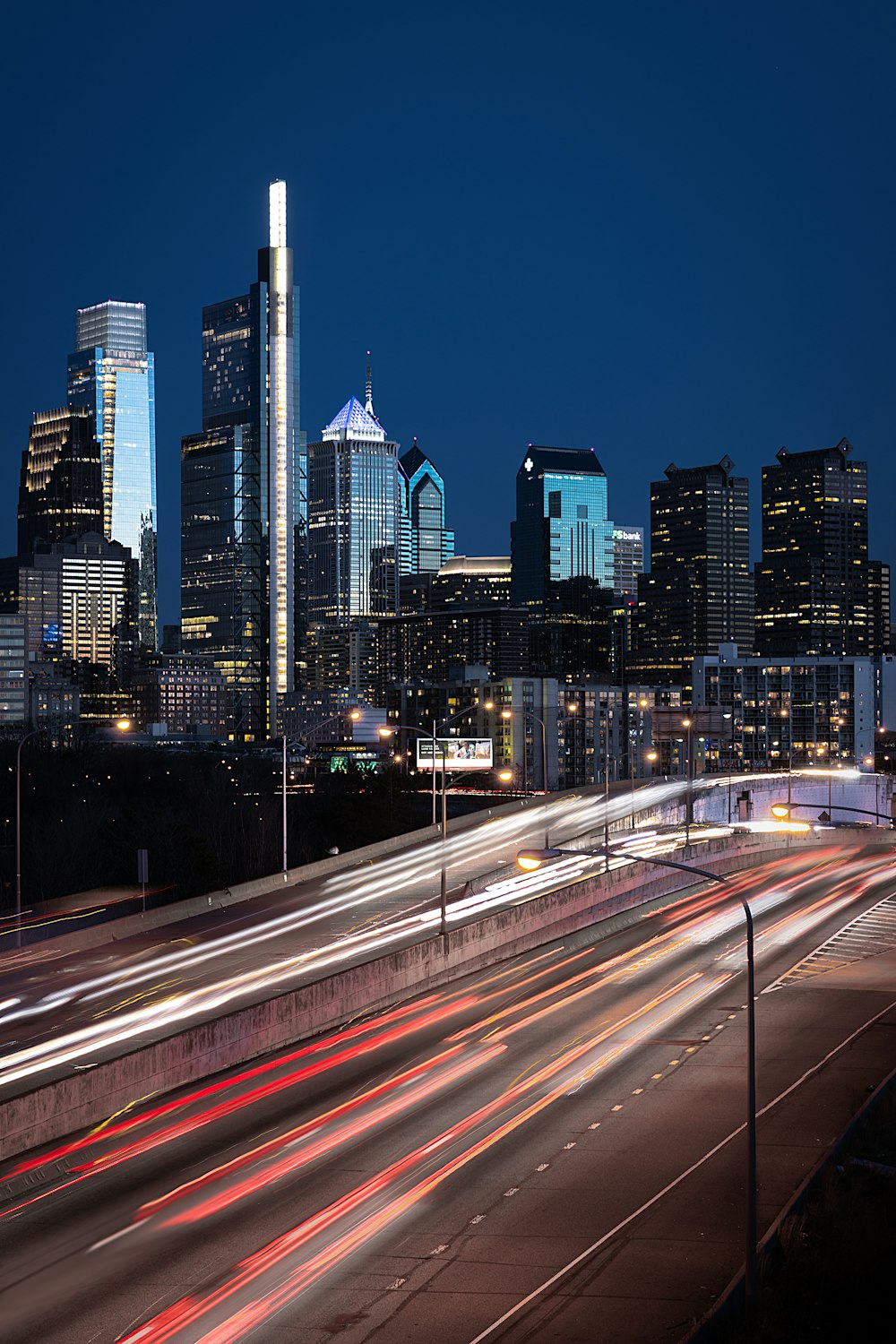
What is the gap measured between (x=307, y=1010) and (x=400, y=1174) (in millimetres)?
13787

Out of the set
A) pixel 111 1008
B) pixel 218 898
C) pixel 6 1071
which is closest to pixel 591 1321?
pixel 6 1071

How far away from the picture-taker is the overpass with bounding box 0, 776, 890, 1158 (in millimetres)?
38094

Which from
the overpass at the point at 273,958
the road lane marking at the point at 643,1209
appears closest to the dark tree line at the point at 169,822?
the overpass at the point at 273,958

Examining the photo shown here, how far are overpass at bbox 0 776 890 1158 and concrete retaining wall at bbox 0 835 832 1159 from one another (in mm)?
48

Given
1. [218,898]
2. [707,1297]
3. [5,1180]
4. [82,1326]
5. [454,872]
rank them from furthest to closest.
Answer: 1. [454,872]
2. [218,898]
3. [5,1180]
4. [707,1297]
5. [82,1326]

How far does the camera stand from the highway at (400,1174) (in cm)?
2509

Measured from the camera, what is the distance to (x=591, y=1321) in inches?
972

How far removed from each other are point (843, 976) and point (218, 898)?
2610 centimetres

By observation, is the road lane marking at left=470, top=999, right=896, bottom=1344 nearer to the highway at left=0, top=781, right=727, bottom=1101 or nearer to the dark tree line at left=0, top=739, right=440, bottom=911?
the highway at left=0, top=781, right=727, bottom=1101

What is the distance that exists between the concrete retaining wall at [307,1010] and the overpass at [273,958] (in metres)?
0.05

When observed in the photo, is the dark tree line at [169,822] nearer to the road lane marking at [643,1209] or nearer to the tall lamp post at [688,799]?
the tall lamp post at [688,799]

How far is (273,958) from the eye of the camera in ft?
182

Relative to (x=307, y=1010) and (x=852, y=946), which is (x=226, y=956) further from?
(x=852, y=946)

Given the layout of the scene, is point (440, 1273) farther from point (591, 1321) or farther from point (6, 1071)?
point (6, 1071)
